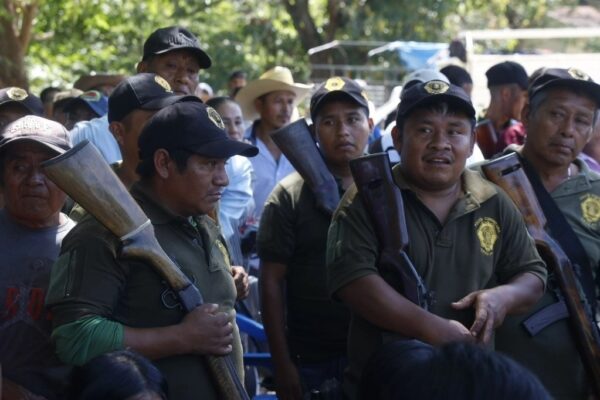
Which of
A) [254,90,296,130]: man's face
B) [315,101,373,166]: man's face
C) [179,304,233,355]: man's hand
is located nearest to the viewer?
[179,304,233,355]: man's hand

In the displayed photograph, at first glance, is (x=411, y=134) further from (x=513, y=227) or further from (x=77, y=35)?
(x=77, y=35)

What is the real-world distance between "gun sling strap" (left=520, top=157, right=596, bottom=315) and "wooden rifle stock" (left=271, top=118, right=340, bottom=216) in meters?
0.95

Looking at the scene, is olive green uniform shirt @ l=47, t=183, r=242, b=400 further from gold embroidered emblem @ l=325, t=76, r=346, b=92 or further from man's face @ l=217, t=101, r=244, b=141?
man's face @ l=217, t=101, r=244, b=141

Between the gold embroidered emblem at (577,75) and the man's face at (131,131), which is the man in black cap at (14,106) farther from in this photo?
the gold embroidered emblem at (577,75)

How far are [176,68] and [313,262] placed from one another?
1.33 metres

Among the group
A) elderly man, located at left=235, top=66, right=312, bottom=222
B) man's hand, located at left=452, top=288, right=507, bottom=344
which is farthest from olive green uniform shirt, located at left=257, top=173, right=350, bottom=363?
elderly man, located at left=235, top=66, right=312, bottom=222

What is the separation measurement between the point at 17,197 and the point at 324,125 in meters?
1.77

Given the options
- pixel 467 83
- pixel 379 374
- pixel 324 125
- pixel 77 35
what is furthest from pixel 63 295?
pixel 77 35

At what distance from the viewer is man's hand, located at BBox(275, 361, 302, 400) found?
4922mm

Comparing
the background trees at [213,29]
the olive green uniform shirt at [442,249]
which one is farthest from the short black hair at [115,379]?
the background trees at [213,29]

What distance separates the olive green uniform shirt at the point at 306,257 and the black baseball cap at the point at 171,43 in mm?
975

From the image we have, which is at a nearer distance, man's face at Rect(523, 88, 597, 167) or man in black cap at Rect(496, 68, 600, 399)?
man in black cap at Rect(496, 68, 600, 399)

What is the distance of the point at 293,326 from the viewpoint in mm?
5031

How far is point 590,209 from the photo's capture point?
4.65m
